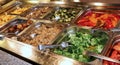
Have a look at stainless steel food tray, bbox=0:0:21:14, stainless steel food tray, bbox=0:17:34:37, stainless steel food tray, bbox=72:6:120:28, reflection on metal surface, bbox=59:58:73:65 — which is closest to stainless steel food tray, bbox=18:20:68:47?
stainless steel food tray, bbox=0:17:34:37

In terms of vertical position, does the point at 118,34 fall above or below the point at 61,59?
above

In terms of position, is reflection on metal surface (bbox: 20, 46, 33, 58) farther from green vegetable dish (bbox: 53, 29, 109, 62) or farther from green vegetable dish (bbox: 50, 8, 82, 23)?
green vegetable dish (bbox: 50, 8, 82, 23)

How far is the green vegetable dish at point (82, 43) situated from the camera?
187 cm

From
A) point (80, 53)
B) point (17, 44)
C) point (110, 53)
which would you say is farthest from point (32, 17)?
point (110, 53)

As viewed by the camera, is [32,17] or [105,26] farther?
[32,17]

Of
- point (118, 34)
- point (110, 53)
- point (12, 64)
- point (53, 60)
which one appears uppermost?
point (118, 34)

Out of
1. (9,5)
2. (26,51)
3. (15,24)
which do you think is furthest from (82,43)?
(9,5)

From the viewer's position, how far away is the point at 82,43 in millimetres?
2076

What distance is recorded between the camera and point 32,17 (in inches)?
118

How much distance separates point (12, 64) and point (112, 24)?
48.8 inches

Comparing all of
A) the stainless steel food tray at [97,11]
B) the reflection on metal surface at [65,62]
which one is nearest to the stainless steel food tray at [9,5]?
the stainless steel food tray at [97,11]

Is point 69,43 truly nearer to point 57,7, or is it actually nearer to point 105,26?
point 105,26

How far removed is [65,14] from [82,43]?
88cm

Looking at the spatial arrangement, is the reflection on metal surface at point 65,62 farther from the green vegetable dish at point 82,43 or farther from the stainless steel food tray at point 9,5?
the stainless steel food tray at point 9,5
